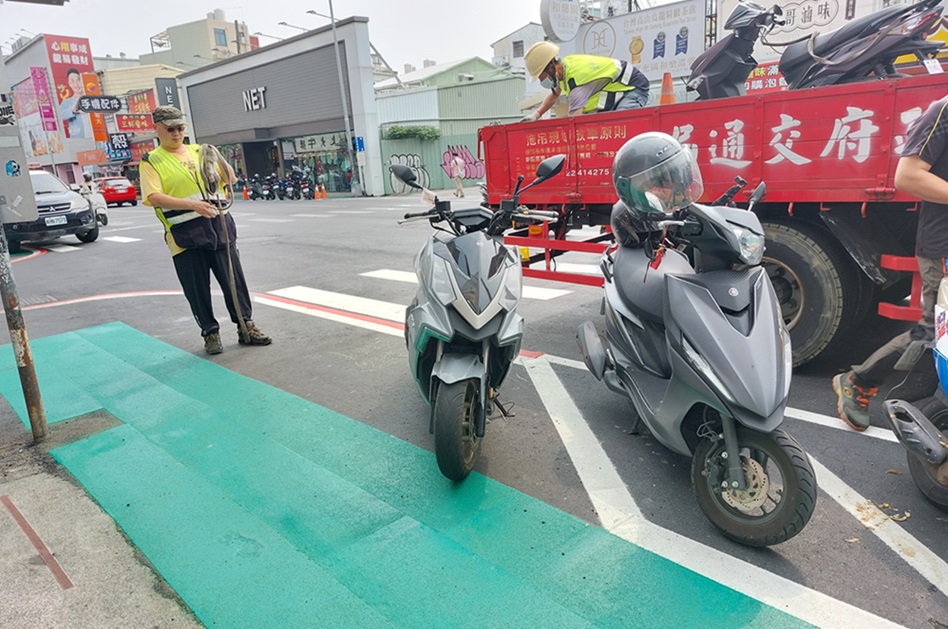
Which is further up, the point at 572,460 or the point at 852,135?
the point at 852,135

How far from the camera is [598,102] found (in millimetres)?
6027

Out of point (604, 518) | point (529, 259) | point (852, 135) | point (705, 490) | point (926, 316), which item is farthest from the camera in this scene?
point (529, 259)

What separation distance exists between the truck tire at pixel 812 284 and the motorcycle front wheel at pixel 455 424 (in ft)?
8.48

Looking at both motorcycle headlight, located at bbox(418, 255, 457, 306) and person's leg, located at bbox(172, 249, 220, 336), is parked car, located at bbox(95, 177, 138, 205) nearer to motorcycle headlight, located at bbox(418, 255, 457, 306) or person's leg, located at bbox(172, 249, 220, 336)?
person's leg, located at bbox(172, 249, 220, 336)

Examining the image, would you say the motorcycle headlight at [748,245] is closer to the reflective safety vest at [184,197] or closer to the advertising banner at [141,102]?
the reflective safety vest at [184,197]

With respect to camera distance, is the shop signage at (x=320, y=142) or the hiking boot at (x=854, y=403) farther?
the shop signage at (x=320, y=142)

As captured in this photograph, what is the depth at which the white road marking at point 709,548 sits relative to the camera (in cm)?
238

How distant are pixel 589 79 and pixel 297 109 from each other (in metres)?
30.6

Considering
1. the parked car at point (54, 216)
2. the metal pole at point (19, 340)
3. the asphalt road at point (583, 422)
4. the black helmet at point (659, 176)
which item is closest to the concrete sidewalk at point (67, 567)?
the metal pole at point (19, 340)

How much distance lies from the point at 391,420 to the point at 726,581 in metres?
2.31

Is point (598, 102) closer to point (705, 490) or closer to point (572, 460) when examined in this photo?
point (572, 460)

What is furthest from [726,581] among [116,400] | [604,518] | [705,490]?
[116,400]

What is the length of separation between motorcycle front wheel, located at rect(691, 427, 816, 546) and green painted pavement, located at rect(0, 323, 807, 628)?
30cm

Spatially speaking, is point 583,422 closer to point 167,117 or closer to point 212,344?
point 212,344
